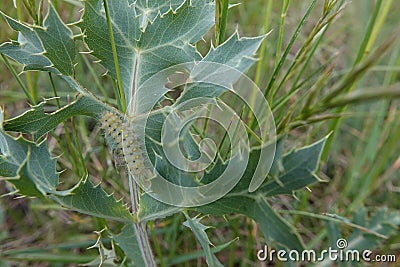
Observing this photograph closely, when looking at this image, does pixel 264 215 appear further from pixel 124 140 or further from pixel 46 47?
pixel 46 47

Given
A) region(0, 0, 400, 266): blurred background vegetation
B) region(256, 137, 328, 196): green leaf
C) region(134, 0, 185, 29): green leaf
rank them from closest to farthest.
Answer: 1. region(256, 137, 328, 196): green leaf
2. region(134, 0, 185, 29): green leaf
3. region(0, 0, 400, 266): blurred background vegetation

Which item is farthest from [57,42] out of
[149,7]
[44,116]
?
[149,7]

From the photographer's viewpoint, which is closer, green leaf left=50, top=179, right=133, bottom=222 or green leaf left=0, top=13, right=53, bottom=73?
green leaf left=50, top=179, right=133, bottom=222

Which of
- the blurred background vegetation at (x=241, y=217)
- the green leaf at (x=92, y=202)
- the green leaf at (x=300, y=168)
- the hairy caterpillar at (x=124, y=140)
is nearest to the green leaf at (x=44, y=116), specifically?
the hairy caterpillar at (x=124, y=140)

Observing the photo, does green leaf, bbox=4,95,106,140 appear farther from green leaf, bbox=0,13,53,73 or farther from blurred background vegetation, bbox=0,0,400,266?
blurred background vegetation, bbox=0,0,400,266

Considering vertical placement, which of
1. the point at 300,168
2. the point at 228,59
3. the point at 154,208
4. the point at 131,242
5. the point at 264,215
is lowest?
the point at 131,242

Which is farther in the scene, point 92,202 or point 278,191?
point 92,202

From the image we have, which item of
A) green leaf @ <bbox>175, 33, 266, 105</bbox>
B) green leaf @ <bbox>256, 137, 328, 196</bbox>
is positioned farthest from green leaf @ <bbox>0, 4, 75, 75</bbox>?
green leaf @ <bbox>256, 137, 328, 196</bbox>
